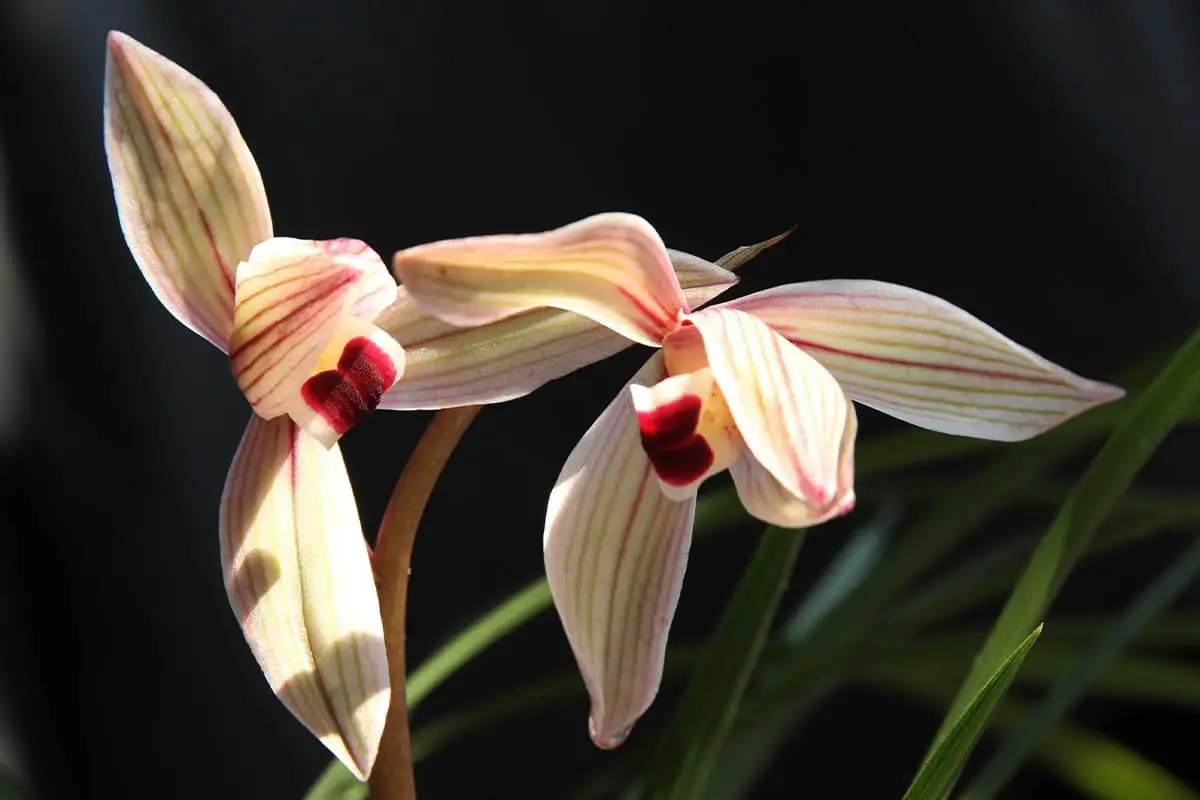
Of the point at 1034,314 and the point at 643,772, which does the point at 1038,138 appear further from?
the point at 643,772

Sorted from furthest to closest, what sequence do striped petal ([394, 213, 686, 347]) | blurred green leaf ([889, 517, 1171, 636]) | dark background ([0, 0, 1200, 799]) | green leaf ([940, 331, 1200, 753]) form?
dark background ([0, 0, 1200, 799]), blurred green leaf ([889, 517, 1171, 636]), green leaf ([940, 331, 1200, 753]), striped petal ([394, 213, 686, 347])

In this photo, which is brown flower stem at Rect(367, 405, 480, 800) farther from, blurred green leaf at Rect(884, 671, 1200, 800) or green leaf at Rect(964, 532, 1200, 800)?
blurred green leaf at Rect(884, 671, 1200, 800)

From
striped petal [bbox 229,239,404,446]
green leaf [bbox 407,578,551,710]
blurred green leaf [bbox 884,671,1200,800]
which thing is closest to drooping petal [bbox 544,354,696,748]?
striped petal [bbox 229,239,404,446]

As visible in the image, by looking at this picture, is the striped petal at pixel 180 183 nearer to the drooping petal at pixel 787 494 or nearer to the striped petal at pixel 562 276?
the striped petal at pixel 562 276

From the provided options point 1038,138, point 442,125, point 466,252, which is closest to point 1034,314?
point 1038,138

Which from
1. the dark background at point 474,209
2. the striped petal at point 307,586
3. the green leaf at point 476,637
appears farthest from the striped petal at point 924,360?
the dark background at point 474,209

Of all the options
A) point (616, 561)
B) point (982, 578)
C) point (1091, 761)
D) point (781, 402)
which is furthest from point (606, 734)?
point (1091, 761)
